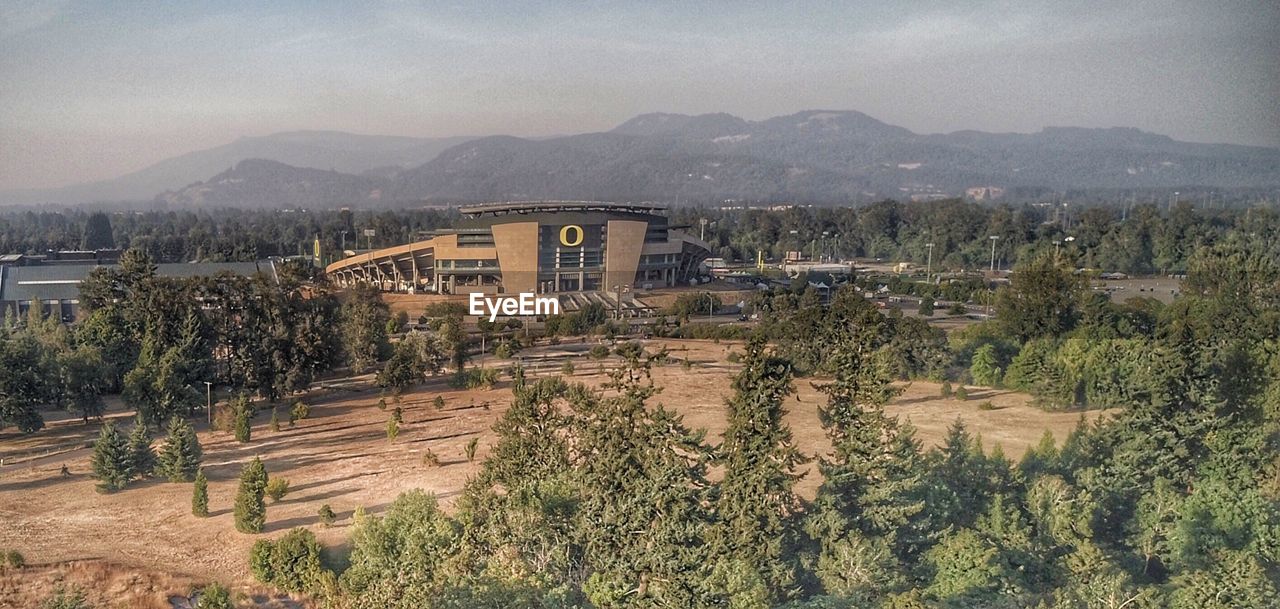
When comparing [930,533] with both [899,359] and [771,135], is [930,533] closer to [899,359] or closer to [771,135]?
[899,359]

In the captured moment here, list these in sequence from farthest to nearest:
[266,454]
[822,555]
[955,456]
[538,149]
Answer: [538,149]
[266,454]
[955,456]
[822,555]

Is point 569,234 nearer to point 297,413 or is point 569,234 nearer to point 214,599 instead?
point 297,413

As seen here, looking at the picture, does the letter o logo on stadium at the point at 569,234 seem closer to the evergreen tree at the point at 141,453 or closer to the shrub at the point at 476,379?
the shrub at the point at 476,379

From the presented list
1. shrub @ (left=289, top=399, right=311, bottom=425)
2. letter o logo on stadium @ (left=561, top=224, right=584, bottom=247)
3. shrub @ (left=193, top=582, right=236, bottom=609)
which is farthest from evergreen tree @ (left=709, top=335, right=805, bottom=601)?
letter o logo on stadium @ (left=561, top=224, right=584, bottom=247)

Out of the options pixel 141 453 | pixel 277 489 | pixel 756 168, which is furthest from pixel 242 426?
pixel 756 168

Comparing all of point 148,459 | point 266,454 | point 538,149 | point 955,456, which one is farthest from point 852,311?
point 538,149

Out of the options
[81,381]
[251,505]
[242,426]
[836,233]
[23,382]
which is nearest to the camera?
[251,505]
